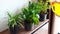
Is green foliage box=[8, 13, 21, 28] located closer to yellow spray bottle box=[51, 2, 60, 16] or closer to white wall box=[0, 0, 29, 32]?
white wall box=[0, 0, 29, 32]

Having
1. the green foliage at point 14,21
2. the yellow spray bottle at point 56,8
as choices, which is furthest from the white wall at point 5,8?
the yellow spray bottle at point 56,8

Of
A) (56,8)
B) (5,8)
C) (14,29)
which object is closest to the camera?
(56,8)

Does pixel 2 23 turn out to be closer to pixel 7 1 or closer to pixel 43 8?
pixel 7 1

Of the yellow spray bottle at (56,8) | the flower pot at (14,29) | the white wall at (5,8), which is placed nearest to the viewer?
the yellow spray bottle at (56,8)

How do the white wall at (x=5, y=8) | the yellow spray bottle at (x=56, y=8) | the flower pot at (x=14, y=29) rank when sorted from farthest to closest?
1. the white wall at (x=5, y=8)
2. the flower pot at (x=14, y=29)
3. the yellow spray bottle at (x=56, y=8)

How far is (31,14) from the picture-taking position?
971 millimetres

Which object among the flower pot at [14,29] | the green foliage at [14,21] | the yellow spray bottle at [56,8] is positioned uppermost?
the yellow spray bottle at [56,8]

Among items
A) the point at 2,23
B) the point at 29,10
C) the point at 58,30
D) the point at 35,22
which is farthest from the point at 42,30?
the point at 58,30

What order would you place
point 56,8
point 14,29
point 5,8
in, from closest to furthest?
1. point 56,8
2. point 14,29
3. point 5,8

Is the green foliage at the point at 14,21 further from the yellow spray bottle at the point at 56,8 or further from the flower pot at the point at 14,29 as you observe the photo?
the yellow spray bottle at the point at 56,8

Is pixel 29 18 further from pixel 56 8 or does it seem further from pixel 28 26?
pixel 56 8

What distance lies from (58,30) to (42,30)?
66 centimetres

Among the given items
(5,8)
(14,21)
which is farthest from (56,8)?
(5,8)

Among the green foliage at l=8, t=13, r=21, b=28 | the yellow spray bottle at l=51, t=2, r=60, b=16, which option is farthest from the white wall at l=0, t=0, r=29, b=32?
the yellow spray bottle at l=51, t=2, r=60, b=16
